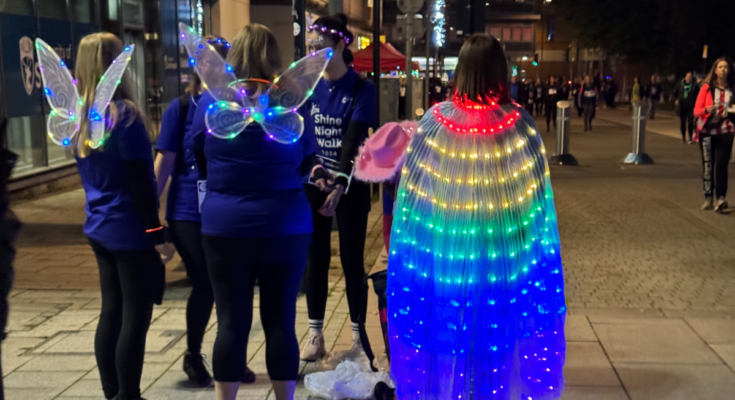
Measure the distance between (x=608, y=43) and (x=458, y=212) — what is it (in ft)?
125

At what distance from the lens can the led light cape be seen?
294 cm

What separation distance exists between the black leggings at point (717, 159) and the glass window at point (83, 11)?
10.5 meters

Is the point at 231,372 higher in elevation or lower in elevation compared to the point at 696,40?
lower

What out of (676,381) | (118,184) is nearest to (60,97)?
(118,184)

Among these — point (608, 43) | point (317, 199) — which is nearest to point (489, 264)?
point (317, 199)

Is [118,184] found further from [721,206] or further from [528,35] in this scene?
[528,35]

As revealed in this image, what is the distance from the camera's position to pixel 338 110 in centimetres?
441

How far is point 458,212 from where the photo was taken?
116 inches

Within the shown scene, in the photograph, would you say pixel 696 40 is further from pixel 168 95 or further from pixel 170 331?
pixel 170 331

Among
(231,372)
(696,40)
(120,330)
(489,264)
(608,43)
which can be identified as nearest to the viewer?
(489,264)

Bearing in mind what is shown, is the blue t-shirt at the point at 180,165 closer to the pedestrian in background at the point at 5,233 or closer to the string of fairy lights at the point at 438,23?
the pedestrian in background at the point at 5,233

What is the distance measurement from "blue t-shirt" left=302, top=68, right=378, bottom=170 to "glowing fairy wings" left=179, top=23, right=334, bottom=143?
3.07 feet

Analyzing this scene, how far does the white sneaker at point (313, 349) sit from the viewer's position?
4656mm

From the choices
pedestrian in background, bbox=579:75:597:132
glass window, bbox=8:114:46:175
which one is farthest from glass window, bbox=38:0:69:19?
pedestrian in background, bbox=579:75:597:132
